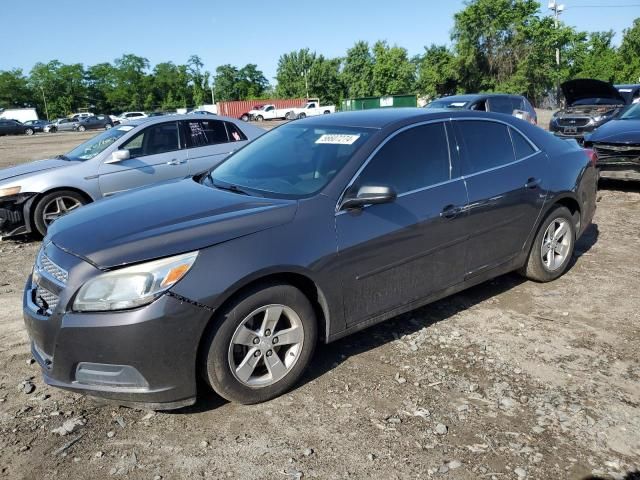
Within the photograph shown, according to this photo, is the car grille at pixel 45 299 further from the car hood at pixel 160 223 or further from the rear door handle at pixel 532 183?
the rear door handle at pixel 532 183

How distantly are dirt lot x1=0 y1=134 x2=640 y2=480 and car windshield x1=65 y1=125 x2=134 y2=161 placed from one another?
3.65m

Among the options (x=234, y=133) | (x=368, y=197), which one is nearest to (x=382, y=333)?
(x=368, y=197)

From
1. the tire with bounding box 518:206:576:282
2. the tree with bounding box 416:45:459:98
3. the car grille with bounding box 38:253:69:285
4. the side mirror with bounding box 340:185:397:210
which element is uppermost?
the tree with bounding box 416:45:459:98

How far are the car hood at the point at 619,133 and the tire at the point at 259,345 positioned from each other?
7471 millimetres

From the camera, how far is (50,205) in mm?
6820

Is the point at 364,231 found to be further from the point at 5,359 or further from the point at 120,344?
the point at 5,359

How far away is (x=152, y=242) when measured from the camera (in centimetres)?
277

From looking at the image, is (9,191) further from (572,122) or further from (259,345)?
(572,122)

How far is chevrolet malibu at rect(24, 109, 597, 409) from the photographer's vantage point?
2670mm

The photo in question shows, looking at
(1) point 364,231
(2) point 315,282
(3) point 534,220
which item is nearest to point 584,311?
(3) point 534,220

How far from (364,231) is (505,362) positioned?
4.35 ft

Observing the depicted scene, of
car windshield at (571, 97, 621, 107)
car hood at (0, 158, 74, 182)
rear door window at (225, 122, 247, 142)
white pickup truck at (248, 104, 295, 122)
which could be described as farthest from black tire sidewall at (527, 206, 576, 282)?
white pickup truck at (248, 104, 295, 122)

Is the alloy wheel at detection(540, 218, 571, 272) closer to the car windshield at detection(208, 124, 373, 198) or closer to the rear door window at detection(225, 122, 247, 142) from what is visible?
the car windshield at detection(208, 124, 373, 198)

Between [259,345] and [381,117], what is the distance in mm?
1974
